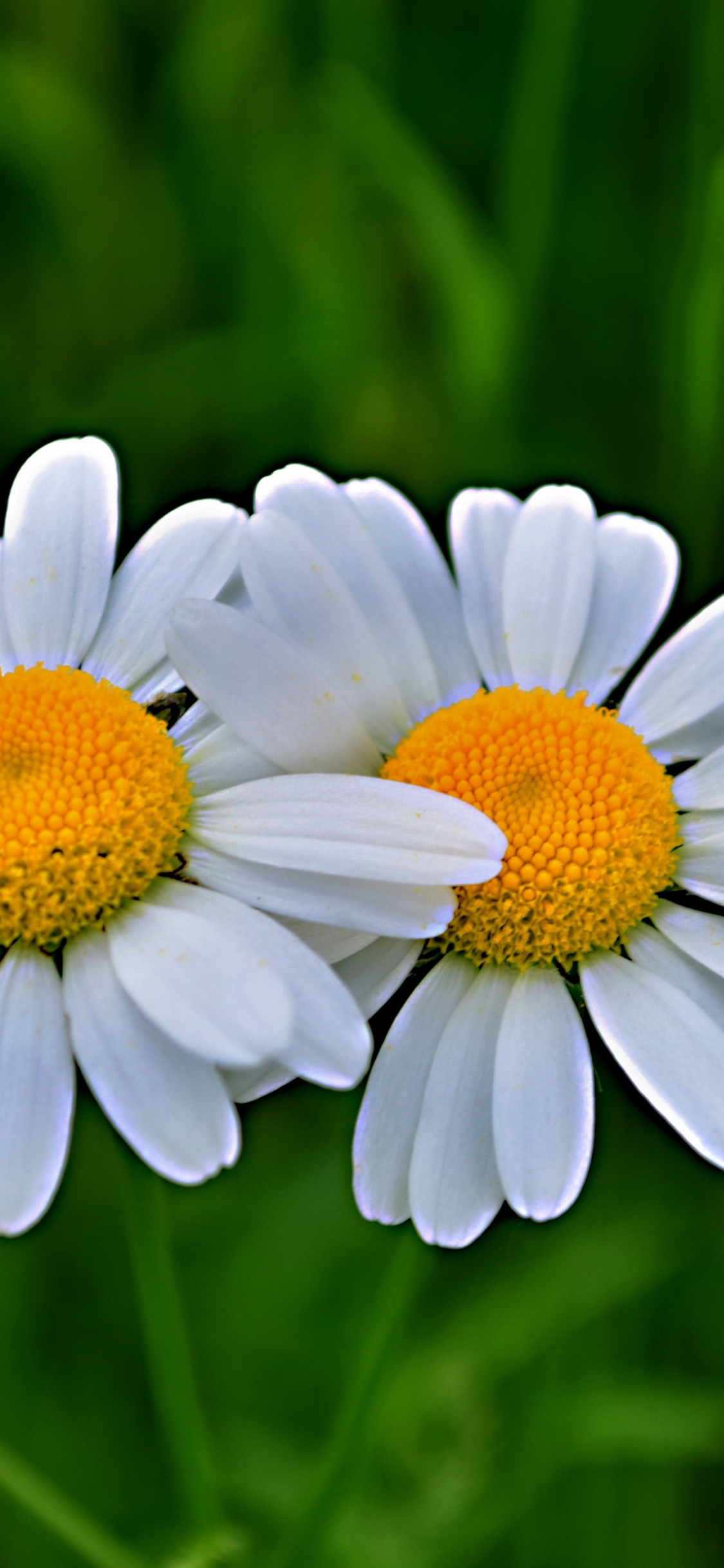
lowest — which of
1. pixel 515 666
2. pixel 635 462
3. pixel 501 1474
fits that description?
pixel 501 1474

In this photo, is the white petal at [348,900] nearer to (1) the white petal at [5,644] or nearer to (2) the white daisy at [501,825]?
(2) the white daisy at [501,825]

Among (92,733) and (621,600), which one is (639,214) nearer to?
(621,600)

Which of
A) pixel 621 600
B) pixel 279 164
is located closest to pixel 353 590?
pixel 621 600

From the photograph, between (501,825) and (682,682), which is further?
(682,682)

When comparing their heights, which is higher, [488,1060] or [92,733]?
[92,733]

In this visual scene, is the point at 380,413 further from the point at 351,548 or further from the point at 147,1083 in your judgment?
the point at 147,1083

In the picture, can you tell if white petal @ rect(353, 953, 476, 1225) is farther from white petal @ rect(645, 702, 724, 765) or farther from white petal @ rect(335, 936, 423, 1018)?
white petal @ rect(645, 702, 724, 765)

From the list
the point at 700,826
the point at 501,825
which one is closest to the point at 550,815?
the point at 501,825
